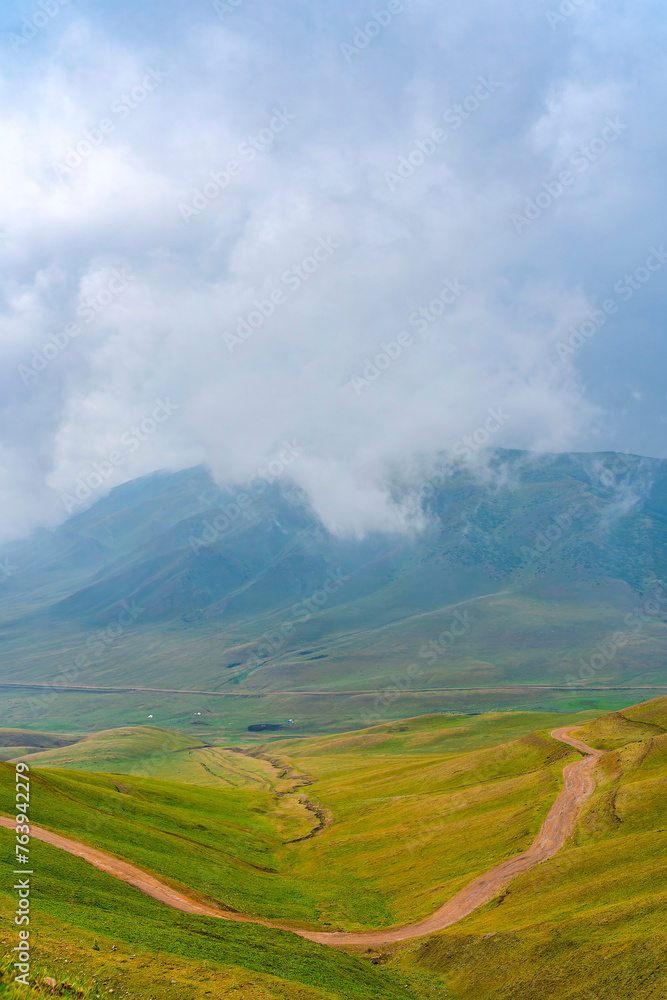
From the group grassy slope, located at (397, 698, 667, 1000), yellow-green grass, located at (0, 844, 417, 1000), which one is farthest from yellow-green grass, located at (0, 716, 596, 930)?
yellow-green grass, located at (0, 844, 417, 1000)

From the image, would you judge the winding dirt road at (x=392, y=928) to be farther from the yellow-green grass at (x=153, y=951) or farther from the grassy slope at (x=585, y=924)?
the yellow-green grass at (x=153, y=951)

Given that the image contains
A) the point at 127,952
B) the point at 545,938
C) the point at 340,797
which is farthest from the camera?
the point at 340,797

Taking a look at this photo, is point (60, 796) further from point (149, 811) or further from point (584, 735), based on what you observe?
point (584, 735)

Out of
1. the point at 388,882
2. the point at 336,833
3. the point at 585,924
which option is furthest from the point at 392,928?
the point at 336,833

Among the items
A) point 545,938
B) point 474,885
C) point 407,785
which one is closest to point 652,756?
point 474,885

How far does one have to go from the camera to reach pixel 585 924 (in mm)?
46031

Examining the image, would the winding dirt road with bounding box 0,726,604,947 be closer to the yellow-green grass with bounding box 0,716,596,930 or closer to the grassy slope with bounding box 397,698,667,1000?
the yellow-green grass with bounding box 0,716,596,930

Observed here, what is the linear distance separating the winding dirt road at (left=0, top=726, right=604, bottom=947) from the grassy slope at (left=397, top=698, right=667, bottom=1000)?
2.74 metres

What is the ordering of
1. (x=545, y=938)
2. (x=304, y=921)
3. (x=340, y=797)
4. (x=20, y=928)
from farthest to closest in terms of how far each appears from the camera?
(x=340, y=797) < (x=304, y=921) < (x=545, y=938) < (x=20, y=928)

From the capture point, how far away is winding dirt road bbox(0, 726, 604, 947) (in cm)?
5381

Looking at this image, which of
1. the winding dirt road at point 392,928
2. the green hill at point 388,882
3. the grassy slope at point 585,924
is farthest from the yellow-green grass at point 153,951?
the grassy slope at point 585,924

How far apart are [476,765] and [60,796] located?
258ft

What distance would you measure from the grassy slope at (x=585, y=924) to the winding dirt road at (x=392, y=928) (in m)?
2.74

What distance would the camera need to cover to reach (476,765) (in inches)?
4542
